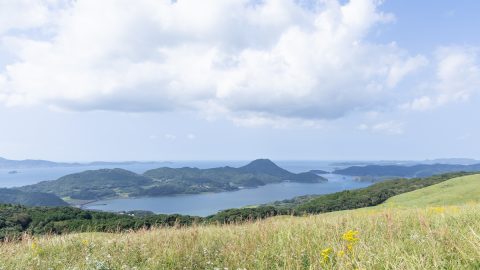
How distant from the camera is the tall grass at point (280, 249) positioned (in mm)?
4421

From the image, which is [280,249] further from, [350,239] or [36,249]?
[36,249]

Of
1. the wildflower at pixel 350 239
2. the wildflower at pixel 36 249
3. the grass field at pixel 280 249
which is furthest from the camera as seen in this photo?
the wildflower at pixel 36 249

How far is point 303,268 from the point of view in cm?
499

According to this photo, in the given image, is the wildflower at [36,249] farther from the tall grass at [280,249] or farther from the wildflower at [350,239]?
the wildflower at [350,239]

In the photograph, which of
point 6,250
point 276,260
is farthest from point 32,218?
point 276,260

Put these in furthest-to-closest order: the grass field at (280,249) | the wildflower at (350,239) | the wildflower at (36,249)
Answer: the wildflower at (36,249) < the wildflower at (350,239) < the grass field at (280,249)

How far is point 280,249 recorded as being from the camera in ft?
19.4

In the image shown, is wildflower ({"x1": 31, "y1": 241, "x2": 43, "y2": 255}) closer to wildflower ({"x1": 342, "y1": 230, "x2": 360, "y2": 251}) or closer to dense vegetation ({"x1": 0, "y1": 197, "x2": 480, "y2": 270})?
dense vegetation ({"x1": 0, "y1": 197, "x2": 480, "y2": 270})

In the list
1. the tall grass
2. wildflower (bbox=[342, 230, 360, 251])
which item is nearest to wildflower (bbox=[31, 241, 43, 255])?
the tall grass

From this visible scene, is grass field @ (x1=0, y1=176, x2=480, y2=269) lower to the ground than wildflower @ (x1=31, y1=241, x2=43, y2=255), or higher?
higher

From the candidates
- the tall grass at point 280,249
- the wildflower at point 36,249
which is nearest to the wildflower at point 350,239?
the tall grass at point 280,249

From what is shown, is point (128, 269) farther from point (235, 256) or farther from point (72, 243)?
point (72, 243)

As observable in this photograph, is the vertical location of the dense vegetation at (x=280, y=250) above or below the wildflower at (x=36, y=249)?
above

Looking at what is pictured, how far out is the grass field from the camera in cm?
441
